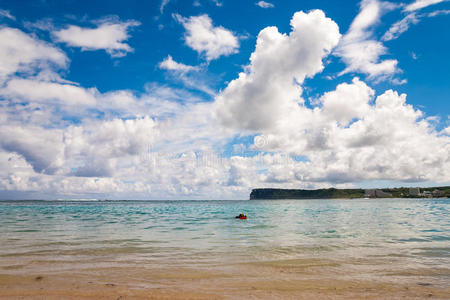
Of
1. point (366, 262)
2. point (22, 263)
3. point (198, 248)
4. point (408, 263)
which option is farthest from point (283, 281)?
point (22, 263)

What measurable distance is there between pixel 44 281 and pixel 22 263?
3.99 metres

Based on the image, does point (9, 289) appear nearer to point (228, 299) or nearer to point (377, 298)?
point (228, 299)

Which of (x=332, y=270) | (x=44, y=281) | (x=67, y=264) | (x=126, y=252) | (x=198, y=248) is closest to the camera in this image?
(x=44, y=281)

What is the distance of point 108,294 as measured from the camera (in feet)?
26.9

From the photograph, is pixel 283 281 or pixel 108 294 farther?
pixel 283 281

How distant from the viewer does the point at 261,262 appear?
41.4 ft

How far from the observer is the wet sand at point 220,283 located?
8172 mm

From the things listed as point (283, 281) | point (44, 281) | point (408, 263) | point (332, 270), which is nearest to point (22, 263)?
point (44, 281)

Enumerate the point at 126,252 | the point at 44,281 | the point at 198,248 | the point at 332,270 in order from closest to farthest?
the point at 44,281, the point at 332,270, the point at 126,252, the point at 198,248

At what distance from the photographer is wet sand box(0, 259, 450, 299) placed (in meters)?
8.17

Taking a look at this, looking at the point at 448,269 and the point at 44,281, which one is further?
the point at 448,269

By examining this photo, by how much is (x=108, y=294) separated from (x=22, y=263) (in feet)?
22.6

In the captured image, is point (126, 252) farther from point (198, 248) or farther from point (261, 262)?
point (261, 262)

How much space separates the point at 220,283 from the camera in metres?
9.40
